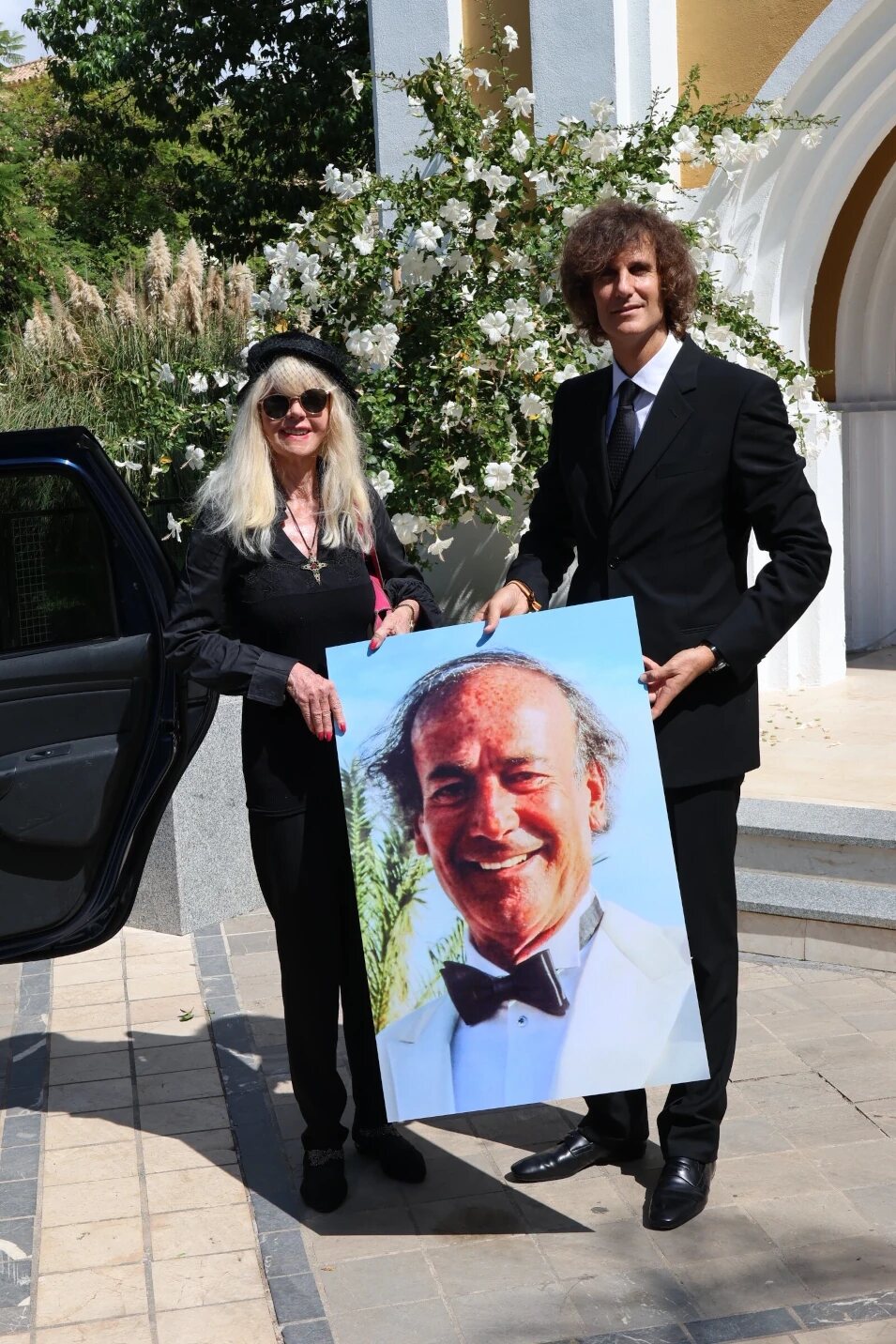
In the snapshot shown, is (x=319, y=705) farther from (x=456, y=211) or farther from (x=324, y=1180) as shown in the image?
(x=456, y=211)

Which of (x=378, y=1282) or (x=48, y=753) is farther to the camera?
(x=48, y=753)

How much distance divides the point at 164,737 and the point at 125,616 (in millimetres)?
382

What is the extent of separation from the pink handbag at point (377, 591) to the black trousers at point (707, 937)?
801 mm

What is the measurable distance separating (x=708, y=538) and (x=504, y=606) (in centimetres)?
48

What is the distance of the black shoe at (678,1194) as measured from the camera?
332cm

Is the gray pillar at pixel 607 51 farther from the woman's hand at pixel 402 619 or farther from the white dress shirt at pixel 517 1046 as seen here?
the white dress shirt at pixel 517 1046

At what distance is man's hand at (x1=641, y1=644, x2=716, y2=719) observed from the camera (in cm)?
313

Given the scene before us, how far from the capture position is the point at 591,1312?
3.01 metres

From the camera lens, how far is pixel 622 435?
332 cm

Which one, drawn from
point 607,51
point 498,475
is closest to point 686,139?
point 607,51

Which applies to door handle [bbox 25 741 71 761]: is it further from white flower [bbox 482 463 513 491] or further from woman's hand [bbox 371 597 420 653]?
white flower [bbox 482 463 513 491]

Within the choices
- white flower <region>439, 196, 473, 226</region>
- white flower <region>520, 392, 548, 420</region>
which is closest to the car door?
white flower <region>520, 392, 548, 420</region>

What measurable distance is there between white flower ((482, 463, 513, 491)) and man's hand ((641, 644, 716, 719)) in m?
3.19

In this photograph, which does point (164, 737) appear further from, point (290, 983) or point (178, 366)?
point (178, 366)
